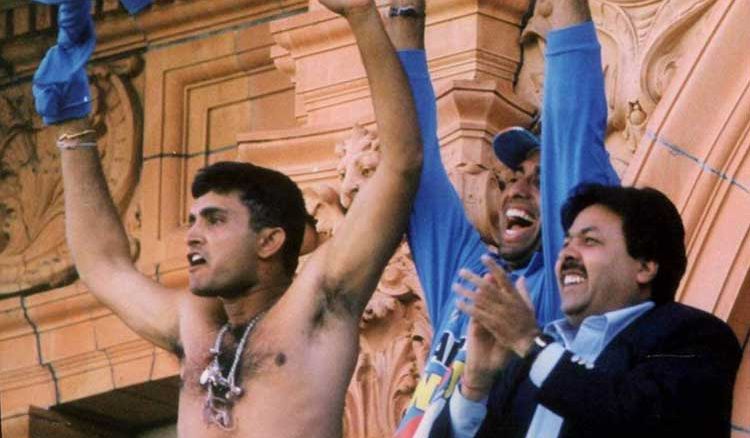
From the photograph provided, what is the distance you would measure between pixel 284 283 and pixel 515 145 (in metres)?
0.74

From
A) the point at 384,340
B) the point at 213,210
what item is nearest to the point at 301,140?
the point at 384,340

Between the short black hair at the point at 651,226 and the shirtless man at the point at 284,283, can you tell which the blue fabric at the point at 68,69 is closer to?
the shirtless man at the point at 284,283

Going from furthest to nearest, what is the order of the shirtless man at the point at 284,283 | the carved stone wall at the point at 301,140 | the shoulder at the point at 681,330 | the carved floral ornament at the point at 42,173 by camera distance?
the carved floral ornament at the point at 42,173
the carved stone wall at the point at 301,140
the shirtless man at the point at 284,283
the shoulder at the point at 681,330

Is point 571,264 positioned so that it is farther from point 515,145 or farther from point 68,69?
point 68,69

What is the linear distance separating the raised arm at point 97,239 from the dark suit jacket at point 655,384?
1490 millimetres

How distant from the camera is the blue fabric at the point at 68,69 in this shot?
32.5ft

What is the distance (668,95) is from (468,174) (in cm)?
71

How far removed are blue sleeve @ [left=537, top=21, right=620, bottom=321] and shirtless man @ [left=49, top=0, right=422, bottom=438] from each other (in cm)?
34

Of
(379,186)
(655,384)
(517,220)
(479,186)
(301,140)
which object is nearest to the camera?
(655,384)

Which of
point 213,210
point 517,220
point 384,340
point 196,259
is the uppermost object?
point 517,220

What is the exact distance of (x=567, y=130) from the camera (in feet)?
30.8

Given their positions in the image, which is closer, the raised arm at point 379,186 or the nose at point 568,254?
the nose at point 568,254

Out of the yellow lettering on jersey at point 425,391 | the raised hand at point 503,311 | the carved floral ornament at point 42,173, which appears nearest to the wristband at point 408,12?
the yellow lettering on jersey at point 425,391

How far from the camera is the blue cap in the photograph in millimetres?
9781
